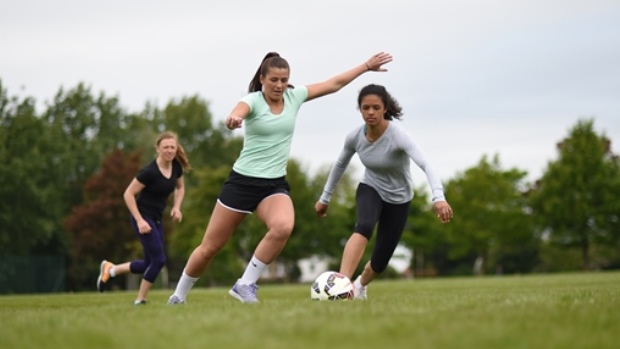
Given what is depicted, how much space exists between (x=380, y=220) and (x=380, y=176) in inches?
24.7

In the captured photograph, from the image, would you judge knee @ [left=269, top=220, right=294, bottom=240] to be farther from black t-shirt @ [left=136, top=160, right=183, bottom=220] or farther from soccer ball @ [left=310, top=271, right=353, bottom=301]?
black t-shirt @ [left=136, top=160, right=183, bottom=220]

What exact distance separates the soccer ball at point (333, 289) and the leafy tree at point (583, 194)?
47684mm

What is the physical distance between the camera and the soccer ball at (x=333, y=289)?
9578 mm

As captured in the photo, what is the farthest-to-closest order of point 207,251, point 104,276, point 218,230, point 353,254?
1. point 104,276
2. point 353,254
3. point 207,251
4. point 218,230

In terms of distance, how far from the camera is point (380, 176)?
34.1 feet

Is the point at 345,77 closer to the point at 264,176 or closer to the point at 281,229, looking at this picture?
the point at 264,176

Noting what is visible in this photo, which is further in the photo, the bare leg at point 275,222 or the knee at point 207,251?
the knee at point 207,251

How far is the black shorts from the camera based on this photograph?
29.7ft

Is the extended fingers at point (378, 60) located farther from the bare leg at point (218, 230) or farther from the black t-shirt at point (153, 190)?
the black t-shirt at point (153, 190)

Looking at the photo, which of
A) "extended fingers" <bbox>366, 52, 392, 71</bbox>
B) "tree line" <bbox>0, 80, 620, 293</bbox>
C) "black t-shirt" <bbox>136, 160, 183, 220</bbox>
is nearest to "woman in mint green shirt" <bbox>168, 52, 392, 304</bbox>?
"extended fingers" <bbox>366, 52, 392, 71</bbox>

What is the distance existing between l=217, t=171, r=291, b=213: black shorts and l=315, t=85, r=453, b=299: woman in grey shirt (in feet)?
4.84

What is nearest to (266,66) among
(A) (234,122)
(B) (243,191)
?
(A) (234,122)

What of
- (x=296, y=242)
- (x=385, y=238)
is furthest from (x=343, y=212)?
(x=385, y=238)

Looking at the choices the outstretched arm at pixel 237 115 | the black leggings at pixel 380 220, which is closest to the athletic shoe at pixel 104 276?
the black leggings at pixel 380 220
